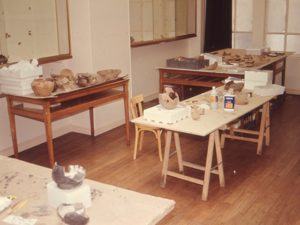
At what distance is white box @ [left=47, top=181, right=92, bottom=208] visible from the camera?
1795 mm

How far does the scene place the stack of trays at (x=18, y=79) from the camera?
3.74m

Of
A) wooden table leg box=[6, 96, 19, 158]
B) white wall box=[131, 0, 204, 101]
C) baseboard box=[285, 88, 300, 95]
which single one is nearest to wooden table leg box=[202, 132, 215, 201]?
wooden table leg box=[6, 96, 19, 158]

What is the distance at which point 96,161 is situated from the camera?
4.14 metres

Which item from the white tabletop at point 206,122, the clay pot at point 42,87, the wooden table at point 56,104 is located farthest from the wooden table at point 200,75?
the clay pot at point 42,87

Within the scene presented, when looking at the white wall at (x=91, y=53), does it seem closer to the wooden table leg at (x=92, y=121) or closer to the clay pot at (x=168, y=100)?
the wooden table leg at (x=92, y=121)

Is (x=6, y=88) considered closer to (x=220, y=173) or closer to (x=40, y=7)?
(x=40, y=7)

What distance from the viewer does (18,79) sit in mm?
3736

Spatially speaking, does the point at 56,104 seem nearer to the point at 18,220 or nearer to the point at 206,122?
the point at 206,122

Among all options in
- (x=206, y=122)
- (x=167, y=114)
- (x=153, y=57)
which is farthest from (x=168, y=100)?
(x=153, y=57)

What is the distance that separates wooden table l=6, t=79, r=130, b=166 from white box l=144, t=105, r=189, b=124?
868 mm

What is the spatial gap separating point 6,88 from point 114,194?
2266 millimetres

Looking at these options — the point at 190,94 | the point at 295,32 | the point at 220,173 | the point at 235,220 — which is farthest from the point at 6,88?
the point at 295,32

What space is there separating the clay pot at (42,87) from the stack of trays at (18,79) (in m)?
0.14

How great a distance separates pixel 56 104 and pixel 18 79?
429 millimetres
